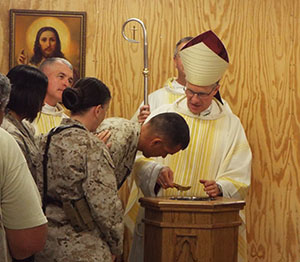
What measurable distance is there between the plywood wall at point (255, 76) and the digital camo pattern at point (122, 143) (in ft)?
8.43

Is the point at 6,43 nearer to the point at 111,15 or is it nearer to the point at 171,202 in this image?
the point at 111,15

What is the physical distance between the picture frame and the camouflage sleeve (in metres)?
3.11

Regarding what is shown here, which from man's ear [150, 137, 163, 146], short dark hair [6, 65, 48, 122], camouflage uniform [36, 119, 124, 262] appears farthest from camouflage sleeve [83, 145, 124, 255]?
man's ear [150, 137, 163, 146]

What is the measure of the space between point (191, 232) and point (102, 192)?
1.17 m

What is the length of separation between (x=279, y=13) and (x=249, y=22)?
0.97 ft

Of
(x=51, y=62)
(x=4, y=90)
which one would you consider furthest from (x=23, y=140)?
(x=51, y=62)

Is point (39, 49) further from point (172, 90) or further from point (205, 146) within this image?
point (205, 146)

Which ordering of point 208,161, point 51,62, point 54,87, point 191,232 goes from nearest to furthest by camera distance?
point 191,232 → point 208,161 → point 54,87 → point 51,62

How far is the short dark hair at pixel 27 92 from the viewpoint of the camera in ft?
10.2

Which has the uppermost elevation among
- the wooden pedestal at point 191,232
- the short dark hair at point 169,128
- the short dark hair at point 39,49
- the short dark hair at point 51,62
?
the short dark hair at point 39,49

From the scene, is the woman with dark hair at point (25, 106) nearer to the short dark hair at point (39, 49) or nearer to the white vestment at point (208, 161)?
the white vestment at point (208, 161)

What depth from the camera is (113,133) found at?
3.47 metres

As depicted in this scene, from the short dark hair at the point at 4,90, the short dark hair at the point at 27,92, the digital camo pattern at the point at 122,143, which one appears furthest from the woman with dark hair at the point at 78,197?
the short dark hair at the point at 4,90

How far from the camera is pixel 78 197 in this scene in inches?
119
